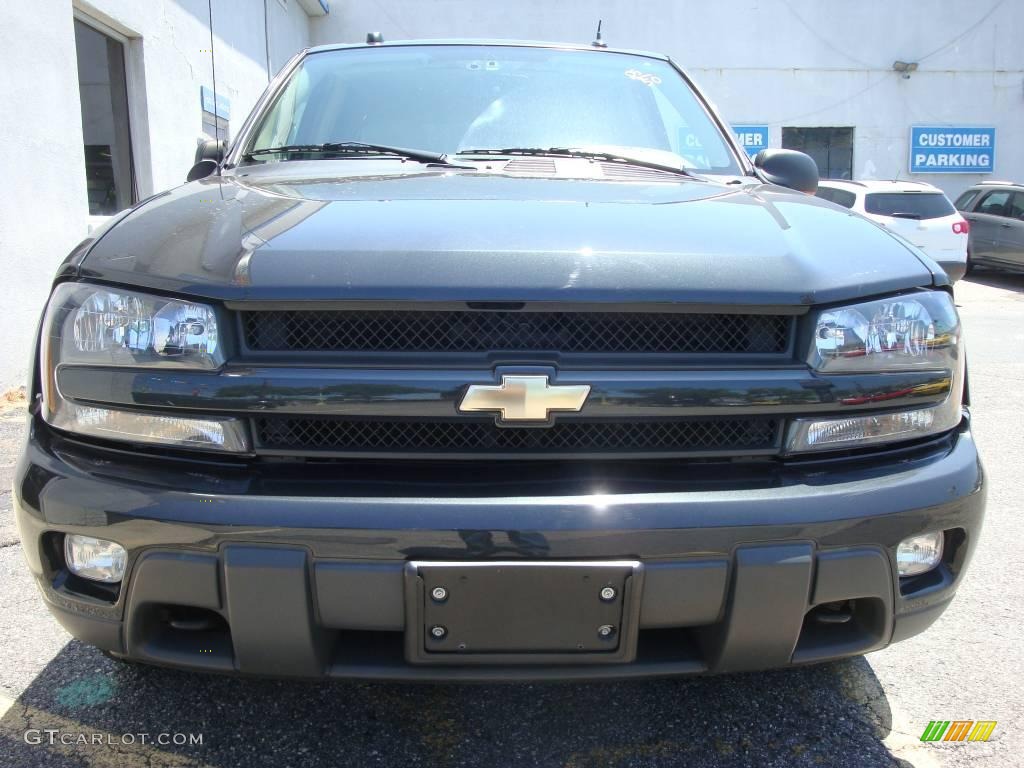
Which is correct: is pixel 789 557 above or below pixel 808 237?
below

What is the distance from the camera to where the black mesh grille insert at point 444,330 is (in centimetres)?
157

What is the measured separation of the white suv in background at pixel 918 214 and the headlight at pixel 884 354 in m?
10.0

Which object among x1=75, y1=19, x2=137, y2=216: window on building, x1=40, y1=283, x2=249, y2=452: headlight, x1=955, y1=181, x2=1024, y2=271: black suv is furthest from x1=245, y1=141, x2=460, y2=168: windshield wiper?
x1=955, y1=181, x2=1024, y2=271: black suv

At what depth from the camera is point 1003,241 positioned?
521 inches

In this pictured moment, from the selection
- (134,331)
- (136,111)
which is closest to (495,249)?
(134,331)

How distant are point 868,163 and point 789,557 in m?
19.2

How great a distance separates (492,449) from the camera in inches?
61.7

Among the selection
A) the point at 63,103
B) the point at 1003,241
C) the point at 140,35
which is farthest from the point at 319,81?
the point at 1003,241

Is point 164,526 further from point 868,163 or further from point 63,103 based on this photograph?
point 868,163

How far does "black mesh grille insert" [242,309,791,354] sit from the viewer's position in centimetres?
157

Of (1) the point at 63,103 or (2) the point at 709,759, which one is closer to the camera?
(2) the point at 709,759

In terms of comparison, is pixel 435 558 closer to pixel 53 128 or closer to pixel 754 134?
pixel 53 128

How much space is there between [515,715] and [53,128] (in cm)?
523

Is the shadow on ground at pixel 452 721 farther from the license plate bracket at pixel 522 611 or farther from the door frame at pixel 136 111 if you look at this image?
the door frame at pixel 136 111
